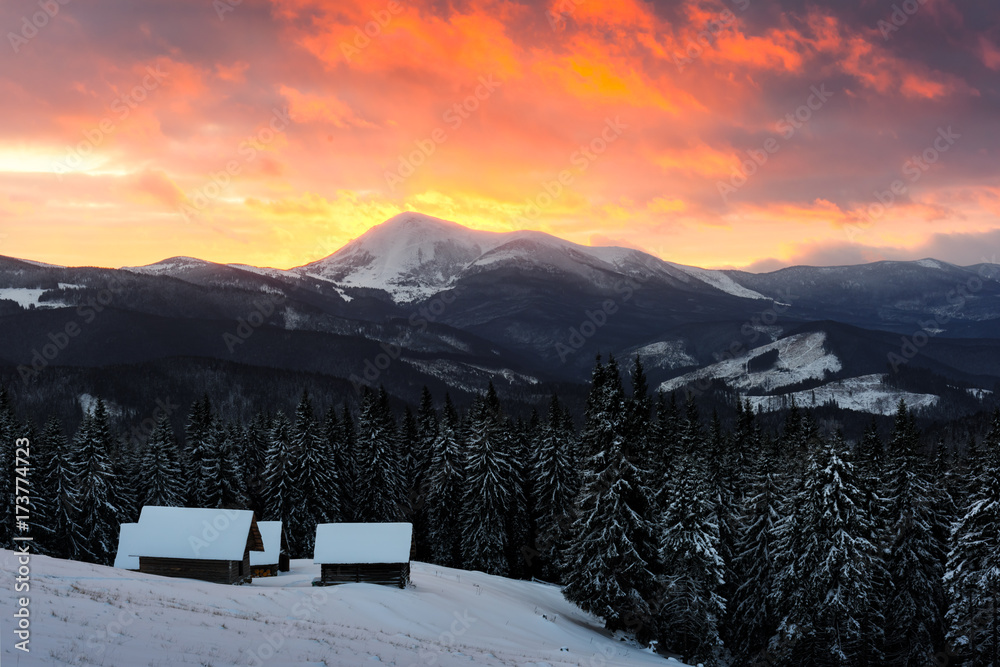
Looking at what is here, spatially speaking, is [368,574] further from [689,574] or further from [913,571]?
[913,571]

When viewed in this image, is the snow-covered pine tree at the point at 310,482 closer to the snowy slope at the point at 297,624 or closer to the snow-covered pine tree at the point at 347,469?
the snow-covered pine tree at the point at 347,469

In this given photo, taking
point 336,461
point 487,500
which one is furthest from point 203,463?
point 487,500

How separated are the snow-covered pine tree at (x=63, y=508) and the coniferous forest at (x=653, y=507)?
0.17 metres

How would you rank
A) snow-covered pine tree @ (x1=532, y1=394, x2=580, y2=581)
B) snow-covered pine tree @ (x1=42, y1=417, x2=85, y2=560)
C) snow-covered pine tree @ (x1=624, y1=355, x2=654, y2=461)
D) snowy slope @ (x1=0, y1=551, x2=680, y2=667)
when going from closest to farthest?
snowy slope @ (x1=0, y1=551, x2=680, y2=667) → snow-covered pine tree @ (x1=624, y1=355, x2=654, y2=461) → snow-covered pine tree @ (x1=42, y1=417, x2=85, y2=560) → snow-covered pine tree @ (x1=532, y1=394, x2=580, y2=581)

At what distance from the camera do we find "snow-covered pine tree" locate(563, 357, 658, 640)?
4119 cm

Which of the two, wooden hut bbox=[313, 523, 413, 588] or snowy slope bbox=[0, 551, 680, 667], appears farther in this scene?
wooden hut bbox=[313, 523, 413, 588]

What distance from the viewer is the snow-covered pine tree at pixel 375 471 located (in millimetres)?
62938

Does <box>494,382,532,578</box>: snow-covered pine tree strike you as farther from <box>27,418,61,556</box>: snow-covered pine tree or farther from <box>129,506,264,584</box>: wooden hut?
<box>27,418,61,556</box>: snow-covered pine tree

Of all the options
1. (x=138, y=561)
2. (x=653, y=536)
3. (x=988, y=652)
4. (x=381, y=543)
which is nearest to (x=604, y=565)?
(x=653, y=536)

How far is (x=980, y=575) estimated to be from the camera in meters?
33.3

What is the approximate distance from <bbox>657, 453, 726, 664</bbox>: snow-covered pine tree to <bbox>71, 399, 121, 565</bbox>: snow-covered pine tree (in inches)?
1739

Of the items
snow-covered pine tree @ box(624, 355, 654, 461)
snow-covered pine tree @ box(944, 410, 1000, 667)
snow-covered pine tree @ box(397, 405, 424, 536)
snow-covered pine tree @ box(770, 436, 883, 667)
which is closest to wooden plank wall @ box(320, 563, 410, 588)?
snow-covered pine tree @ box(624, 355, 654, 461)

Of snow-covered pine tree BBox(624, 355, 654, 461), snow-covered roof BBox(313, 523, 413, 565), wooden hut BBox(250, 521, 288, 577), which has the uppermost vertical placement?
snow-covered pine tree BBox(624, 355, 654, 461)

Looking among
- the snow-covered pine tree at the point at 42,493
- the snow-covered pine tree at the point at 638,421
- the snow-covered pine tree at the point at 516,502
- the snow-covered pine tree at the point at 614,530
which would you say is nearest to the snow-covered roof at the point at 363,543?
the snow-covered pine tree at the point at 614,530
